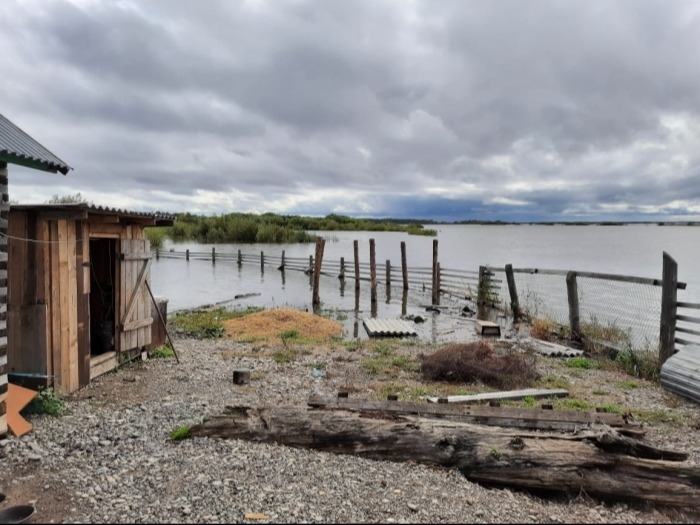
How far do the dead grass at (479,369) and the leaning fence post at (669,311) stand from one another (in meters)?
2.24

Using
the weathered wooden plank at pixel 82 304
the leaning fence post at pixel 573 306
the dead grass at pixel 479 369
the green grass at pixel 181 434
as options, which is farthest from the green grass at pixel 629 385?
the weathered wooden plank at pixel 82 304

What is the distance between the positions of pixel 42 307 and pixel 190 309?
1120 cm

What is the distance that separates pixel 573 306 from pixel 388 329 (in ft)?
14.9

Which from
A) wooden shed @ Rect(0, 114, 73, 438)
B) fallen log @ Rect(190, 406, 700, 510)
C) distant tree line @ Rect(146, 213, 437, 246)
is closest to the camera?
fallen log @ Rect(190, 406, 700, 510)

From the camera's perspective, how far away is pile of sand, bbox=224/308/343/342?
1255cm

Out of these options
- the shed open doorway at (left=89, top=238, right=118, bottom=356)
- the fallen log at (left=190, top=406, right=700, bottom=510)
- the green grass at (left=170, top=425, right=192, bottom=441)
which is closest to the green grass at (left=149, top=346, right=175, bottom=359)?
the shed open doorway at (left=89, top=238, right=118, bottom=356)

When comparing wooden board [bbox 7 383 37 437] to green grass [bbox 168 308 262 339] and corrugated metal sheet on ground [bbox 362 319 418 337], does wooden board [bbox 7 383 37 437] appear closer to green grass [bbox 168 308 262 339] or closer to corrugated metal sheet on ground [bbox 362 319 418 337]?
green grass [bbox 168 308 262 339]

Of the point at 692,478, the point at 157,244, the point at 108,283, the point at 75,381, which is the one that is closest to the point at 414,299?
the point at 108,283

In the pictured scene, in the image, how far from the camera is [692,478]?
423 cm

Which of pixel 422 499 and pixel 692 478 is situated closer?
pixel 422 499

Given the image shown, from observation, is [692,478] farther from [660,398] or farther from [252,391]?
[252,391]

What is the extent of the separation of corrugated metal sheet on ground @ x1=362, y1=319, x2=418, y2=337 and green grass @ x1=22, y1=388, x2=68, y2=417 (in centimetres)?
841

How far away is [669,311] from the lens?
8.83m

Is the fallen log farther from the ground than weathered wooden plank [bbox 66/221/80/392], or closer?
closer
